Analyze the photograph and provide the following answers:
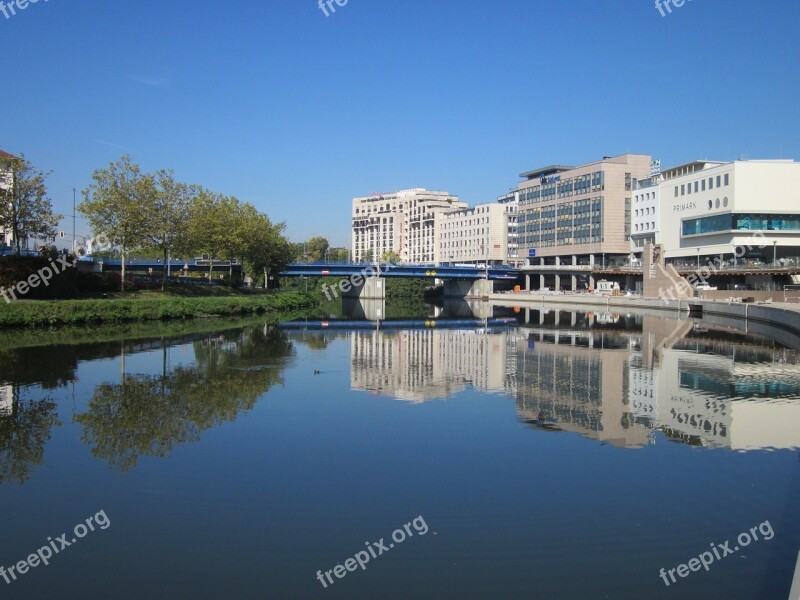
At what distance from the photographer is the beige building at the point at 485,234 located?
461ft

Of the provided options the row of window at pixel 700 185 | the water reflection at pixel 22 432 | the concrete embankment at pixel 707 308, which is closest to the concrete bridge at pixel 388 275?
the concrete embankment at pixel 707 308

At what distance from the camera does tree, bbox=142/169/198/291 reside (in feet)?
193

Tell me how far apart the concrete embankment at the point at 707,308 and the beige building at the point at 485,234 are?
31.4 meters

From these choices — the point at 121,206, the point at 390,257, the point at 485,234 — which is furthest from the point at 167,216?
the point at 390,257

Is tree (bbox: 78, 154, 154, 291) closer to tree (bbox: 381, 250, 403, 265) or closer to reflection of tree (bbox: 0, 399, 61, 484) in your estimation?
reflection of tree (bbox: 0, 399, 61, 484)

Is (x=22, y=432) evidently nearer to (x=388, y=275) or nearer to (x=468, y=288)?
(x=388, y=275)

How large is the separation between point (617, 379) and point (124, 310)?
3558cm

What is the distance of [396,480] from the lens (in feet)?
41.8

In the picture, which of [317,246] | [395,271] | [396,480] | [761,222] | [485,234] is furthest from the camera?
[317,246]

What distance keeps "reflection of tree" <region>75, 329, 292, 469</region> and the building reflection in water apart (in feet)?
13.0

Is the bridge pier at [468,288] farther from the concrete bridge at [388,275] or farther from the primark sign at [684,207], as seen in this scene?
the primark sign at [684,207]

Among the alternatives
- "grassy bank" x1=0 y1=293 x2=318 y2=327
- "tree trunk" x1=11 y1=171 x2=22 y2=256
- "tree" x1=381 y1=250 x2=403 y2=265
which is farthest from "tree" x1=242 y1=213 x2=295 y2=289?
"tree" x1=381 y1=250 x2=403 y2=265

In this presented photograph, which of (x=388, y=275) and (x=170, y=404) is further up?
(x=388, y=275)

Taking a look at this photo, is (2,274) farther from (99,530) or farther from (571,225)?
(571,225)
